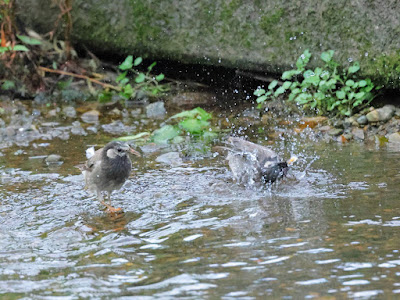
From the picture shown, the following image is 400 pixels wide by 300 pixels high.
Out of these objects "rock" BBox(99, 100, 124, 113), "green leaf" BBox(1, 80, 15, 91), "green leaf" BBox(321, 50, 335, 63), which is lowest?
"rock" BBox(99, 100, 124, 113)

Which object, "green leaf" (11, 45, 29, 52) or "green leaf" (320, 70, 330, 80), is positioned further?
"green leaf" (11, 45, 29, 52)

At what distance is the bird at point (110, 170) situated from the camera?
19.5ft

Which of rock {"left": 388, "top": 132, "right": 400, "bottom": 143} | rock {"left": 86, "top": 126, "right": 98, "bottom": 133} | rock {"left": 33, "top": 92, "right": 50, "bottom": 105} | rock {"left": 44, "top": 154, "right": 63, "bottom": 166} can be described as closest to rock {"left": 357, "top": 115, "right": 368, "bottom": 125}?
rock {"left": 388, "top": 132, "right": 400, "bottom": 143}

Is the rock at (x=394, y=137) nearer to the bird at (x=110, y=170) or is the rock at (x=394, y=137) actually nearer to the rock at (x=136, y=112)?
the bird at (x=110, y=170)

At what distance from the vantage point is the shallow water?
12.7ft

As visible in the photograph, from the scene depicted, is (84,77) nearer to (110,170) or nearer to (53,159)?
(53,159)

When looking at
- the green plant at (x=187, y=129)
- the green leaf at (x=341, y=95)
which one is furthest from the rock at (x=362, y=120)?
the green plant at (x=187, y=129)

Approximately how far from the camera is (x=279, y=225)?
4910 mm

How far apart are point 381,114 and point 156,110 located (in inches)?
114

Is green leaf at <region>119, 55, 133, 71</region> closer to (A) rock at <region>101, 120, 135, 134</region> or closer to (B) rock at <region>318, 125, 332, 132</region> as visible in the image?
(A) rock at <region>101, 120, 135, 134</region>

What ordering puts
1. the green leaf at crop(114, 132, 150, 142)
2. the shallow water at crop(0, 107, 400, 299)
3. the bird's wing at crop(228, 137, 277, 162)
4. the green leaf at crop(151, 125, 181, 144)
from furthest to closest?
the green leaf at crop(151, 125, 181, 144) → the green leaf at crop(114, 132, 150, 142) → the bird's wing at crop(228, 137, 277, 162) → the shallow water at crop(0, 107, 400, 299)

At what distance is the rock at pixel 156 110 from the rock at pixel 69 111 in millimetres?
Answer: 986

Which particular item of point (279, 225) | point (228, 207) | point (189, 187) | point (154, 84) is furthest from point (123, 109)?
point (279, 225)

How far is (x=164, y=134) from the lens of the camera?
7961 millimetres
